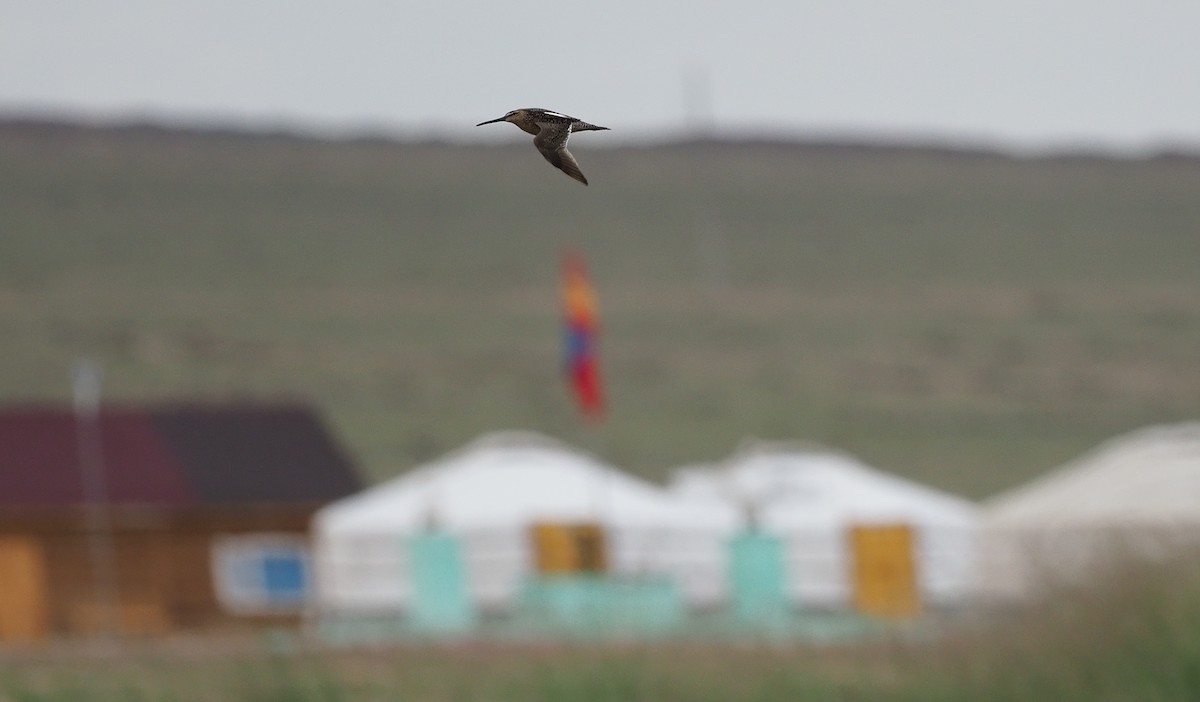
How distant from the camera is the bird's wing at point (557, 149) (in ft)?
16.6

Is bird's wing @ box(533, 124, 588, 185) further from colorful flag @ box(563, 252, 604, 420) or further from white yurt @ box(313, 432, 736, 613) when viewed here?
white yurt @ box(313, 432, 736, 613)

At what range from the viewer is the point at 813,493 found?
5088cm

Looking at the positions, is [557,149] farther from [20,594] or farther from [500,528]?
[500,528]

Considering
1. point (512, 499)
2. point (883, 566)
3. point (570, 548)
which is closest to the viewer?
point (883, 566)

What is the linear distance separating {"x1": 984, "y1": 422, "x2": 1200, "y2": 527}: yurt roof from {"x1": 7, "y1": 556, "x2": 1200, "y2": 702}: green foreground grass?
1692 cm

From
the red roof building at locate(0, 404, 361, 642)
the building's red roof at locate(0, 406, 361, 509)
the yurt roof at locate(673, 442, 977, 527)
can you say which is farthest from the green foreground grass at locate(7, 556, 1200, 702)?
the yurt roof at locate(673, 442, 977, 527)

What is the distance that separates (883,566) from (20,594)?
15132 millimetres

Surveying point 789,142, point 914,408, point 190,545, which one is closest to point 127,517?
point 190,545

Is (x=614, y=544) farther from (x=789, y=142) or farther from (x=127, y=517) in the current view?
(x=789, y=142)

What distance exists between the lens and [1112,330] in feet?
316

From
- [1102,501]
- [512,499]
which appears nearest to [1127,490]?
[1102,501]

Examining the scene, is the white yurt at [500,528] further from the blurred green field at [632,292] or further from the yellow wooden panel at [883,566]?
the blurred green field at [632,292]

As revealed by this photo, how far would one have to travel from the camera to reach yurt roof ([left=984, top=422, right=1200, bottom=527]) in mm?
43531

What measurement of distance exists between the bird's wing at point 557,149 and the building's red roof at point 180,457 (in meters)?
37.0
